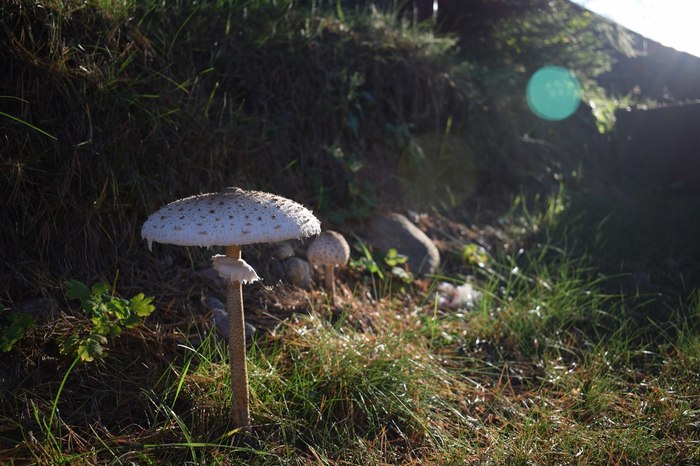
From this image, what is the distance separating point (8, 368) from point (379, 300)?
2151 mm

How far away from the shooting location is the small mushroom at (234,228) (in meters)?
1.73

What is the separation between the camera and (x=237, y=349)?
6.66 feet

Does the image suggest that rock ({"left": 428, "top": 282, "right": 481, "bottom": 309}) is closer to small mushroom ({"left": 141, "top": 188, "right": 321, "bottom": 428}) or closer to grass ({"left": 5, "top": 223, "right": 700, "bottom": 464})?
grass ({"left": 5, "top": 223, "right": 700, "bottom": 464})

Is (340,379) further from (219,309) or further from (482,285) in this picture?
(482,285)

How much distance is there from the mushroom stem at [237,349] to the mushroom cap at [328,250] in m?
1.15

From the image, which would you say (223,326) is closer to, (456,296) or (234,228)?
(234,228)

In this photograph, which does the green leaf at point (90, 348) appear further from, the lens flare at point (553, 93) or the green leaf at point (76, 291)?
the lens flare at point (553, 93)

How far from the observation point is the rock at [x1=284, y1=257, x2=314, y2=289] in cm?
334

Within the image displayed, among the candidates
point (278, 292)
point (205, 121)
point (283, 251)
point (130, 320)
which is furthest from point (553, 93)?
point (130, 320)

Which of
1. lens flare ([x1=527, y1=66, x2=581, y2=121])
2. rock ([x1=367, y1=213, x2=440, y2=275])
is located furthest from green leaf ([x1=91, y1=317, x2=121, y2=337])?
lens flare ([x1=527, y1=66, x2=581, y2=121])

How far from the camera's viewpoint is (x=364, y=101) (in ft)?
15.6

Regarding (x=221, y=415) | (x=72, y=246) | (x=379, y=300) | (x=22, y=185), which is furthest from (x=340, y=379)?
(x=22, y=185)

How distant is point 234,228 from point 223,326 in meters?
1.17

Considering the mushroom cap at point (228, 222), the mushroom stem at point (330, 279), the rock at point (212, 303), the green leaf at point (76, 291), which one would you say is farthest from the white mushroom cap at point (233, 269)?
the mushroom stem at point (330, 279)
